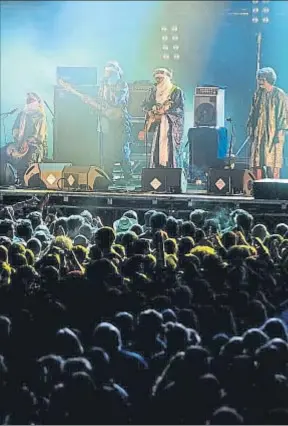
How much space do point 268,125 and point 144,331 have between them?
7.30 metres

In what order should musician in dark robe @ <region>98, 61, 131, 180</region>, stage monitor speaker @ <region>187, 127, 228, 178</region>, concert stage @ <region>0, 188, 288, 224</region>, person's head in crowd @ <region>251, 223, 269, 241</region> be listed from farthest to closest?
musician in dark robe @ <region>98, 61, 131, 180</region> < stage monitor speaker @ <region>187, 127, 228, 178</region> < concert stage @ <region>0, 188, 288, 224</region> < person's head in crowd @ <region>251, 223, 269, 241</region>

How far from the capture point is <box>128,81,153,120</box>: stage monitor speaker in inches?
504

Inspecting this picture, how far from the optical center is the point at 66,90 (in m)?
12.0

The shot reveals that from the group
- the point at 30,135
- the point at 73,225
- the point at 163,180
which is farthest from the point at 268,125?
the point at 73,225

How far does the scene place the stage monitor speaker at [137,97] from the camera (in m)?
12.8

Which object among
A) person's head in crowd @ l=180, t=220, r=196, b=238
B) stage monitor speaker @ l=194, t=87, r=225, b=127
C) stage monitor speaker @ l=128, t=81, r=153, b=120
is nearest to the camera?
person's head in crowd @ l=180, t=220, r=196, b=238

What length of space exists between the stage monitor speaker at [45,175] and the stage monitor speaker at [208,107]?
240 cm

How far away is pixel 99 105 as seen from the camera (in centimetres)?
1185

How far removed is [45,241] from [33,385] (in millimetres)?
2958

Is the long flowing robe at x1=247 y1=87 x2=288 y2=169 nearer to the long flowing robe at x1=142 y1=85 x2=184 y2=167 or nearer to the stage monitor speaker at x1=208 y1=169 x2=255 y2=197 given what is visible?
the stage monitor speaker at x1=208 y1=169 x2=255 y2=197

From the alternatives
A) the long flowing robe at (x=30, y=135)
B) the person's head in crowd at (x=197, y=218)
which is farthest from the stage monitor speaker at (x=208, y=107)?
the person's head in crowd at (x=197, y=218)

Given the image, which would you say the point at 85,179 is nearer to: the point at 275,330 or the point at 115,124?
the point at 115,124

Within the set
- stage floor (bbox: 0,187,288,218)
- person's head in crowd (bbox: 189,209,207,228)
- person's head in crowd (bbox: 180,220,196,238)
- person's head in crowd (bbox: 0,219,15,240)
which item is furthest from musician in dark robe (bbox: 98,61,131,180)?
person's head in crowd (bbox: 180,220,196,238)

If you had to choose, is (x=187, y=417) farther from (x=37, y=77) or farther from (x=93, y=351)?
(x=37, y=77)
